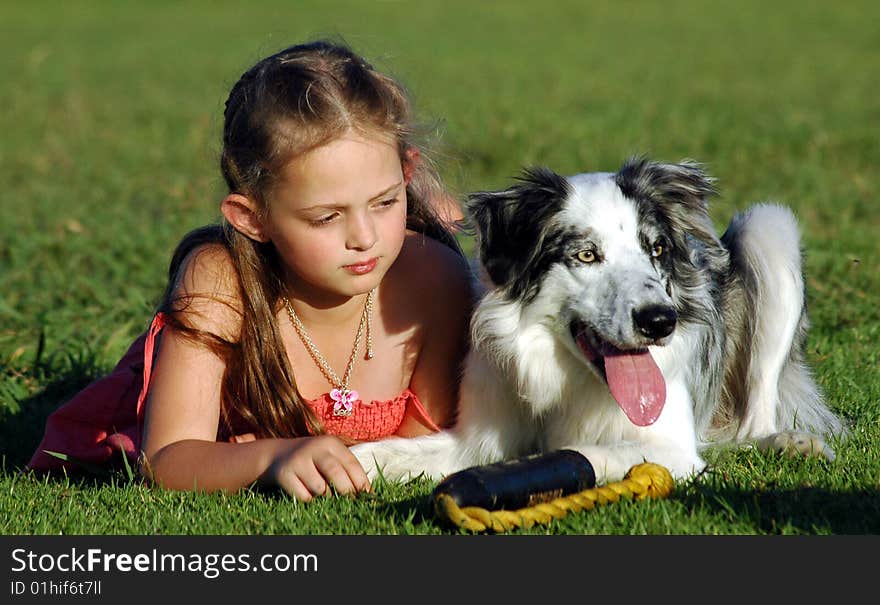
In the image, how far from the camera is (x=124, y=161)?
11688 mm

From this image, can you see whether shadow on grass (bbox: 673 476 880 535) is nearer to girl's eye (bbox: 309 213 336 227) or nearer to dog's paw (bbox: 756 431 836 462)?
dog's paw (bbox: 756 431 836 462)

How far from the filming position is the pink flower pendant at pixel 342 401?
4.67m

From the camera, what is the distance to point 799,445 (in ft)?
14.0

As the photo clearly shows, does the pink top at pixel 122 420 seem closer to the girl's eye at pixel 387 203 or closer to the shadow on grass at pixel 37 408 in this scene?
the shadow on grass at pixel 37 408

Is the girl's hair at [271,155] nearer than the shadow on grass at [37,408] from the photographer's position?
Yes

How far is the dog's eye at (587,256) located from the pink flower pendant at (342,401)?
1214 millimetres

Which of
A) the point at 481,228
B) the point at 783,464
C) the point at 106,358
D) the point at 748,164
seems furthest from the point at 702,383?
the point at 748,164

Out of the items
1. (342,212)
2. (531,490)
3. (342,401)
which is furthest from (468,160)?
(531,490)

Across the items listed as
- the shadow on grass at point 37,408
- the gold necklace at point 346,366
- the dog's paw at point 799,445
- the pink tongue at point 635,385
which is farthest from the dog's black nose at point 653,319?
the shadow on grass at point 37,408

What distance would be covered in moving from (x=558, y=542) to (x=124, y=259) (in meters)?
5.21

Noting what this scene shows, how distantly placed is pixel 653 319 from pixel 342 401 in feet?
4.68

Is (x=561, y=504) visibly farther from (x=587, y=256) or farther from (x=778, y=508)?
(x=587, y=256)

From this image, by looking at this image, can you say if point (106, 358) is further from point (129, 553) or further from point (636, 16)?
point (636, 16)

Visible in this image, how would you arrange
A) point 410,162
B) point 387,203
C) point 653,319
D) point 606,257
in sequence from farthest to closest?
point 410,162 → point 387,203 → point 606,257 → point 653,319
